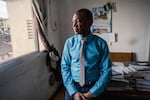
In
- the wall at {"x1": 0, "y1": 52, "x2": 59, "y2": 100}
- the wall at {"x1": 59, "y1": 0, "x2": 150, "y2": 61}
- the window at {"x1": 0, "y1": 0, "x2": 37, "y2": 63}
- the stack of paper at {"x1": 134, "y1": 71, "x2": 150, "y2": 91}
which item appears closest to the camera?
the stack of paper at {"x1": 134, "y1": 71, "x2": 150, "y2": 91}

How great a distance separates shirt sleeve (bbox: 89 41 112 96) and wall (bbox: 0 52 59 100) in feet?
2.96

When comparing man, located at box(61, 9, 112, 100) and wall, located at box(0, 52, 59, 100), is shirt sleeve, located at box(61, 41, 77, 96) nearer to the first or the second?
man, located at box(61, 9, 112, 100)

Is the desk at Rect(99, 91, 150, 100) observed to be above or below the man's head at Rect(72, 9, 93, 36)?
below

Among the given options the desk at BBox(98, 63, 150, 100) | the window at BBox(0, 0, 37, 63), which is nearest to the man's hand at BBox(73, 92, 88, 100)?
the desk at BBox(98, 63, 150, 100)

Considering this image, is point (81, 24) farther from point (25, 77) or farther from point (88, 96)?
point (25, 77)

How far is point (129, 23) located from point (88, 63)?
2390 mm

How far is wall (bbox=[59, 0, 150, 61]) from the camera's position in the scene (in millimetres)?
3133

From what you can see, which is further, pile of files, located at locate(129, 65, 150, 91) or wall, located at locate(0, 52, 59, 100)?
wall, located at locate(0, 52, 59, 100)

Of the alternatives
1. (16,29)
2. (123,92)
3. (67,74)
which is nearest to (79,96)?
(67,74)

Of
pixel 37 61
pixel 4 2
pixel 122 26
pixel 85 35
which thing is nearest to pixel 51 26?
pixel 37 61

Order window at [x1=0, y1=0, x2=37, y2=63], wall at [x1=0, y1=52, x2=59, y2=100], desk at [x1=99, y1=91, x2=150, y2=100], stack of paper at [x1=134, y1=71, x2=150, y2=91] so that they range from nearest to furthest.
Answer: desk at [x1=99, y1=91, x2=150, y2=100]
stack of paper at [x1=134, y1=71, x2=150, y2=91]
wall at [x1=0, y1=52, x2=59, y2=100]
window at [x1=0, y1=0, x2=37, y2=63]

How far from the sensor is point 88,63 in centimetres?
111

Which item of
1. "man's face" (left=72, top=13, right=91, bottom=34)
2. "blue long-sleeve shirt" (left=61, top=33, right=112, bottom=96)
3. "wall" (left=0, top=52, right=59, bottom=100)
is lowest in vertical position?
"wall" (left=0, top=52, right=59, bottom=100)

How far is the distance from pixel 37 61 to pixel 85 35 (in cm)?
135
